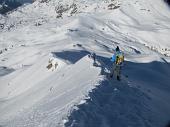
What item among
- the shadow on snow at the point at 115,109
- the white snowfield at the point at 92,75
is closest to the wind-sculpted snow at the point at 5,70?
the white snowfield at the point at 92,75

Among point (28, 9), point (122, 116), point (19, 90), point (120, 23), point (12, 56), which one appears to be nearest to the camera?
point (122, 116)

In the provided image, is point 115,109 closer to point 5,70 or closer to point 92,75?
point 92,75

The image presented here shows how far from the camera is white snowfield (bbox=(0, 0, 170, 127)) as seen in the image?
53.7ft

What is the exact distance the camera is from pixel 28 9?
10019 centimetres

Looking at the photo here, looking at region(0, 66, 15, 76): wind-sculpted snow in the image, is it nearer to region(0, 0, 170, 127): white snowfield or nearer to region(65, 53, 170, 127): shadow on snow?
region(0, 0, 170, 127): white snowfield

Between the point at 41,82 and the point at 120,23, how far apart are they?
29.6 meters

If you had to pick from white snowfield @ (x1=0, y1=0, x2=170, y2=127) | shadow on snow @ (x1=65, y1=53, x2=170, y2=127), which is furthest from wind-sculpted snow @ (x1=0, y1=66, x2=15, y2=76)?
shadow on snow @ (x1=65, y1=53, x2=170, y2=127)

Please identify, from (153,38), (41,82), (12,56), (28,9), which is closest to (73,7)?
(28,9)

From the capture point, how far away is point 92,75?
69.8ft

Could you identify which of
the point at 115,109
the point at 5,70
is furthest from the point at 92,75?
the point at 5,70

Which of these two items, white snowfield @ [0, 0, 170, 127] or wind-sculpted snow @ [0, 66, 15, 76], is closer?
white snowfield @ [0, 0, 170, 127]

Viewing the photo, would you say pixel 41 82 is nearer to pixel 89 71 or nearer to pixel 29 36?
pixel 89 71

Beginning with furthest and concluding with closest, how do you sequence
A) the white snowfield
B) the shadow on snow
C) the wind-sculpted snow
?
the wind-sculpted snow < the white snowfield < the shadow on snow

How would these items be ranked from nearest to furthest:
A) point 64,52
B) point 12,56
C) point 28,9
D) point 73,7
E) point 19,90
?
point 19,90 → point 64,52 → point 12,56 → point 73,7 → point 28,9
